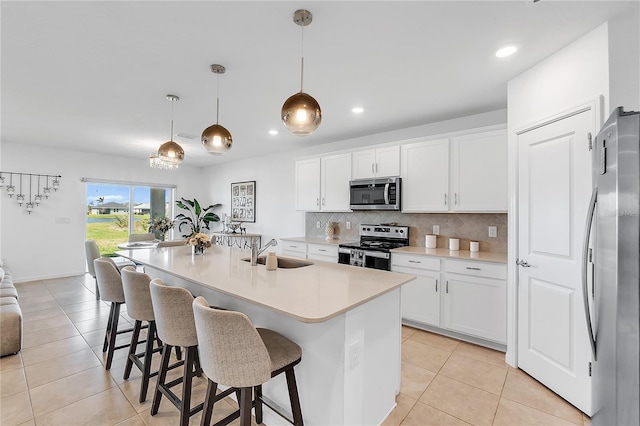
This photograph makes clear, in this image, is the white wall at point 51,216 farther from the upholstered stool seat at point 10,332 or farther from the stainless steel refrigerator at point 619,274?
the stainless steel refrigerator at point 619,274

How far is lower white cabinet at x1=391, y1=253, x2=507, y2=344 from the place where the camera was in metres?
2.88

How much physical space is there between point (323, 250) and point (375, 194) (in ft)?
3.74

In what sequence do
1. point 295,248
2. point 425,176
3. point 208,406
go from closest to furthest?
point 208,406
point 425,176
point 295,248

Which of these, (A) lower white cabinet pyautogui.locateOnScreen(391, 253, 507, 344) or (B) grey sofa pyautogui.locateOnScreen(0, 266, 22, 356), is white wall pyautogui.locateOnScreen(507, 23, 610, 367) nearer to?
(A) lower white cabinet pyautogui.locateOnScreen(391, 253, 507, 344)

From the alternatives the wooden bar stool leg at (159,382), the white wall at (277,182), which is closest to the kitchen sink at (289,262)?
the wooden bar stool leg at (159,382)

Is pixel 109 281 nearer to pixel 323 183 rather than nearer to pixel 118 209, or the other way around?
pixel 323 183

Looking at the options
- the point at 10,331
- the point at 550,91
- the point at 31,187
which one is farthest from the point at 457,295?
the point at 31,187

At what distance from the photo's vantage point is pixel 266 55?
7.55 ft

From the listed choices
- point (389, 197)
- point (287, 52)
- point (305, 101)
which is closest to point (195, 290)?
point (305, 101)

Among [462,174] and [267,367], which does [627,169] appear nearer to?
[267,367]

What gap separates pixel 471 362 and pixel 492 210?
154cm

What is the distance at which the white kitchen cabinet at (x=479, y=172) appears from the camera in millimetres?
3070

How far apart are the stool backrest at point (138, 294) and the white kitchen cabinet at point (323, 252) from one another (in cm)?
250

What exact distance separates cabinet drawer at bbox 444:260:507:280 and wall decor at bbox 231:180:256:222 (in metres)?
4.40
